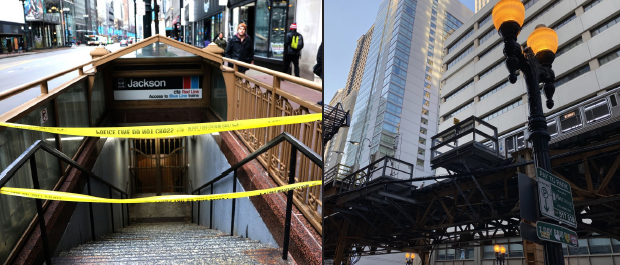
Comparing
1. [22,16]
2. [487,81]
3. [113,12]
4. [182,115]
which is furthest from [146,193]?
[113,12]

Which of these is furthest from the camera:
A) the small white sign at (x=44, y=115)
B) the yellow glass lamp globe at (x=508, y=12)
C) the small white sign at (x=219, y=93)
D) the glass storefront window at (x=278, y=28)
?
the glass storefront window at (x=278, y=28)

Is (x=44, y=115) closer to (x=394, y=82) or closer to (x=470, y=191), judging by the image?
(x=394, y=82)

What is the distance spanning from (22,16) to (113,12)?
394 ft

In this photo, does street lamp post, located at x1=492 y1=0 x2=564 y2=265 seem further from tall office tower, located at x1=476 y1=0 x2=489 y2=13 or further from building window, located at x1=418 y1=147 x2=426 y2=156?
building window, located at x1=418 y1=147 x2=426 y2=156

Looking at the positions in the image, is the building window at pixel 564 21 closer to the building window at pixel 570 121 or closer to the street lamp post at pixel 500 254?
the building window at pixel 570 121

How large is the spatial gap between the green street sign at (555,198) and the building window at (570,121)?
0.19 meters

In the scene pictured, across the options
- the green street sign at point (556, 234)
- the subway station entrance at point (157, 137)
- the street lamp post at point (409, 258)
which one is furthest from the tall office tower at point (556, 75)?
the subway station entrance at point (157, 137)

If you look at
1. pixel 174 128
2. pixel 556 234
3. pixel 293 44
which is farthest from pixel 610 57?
pixel 293 44

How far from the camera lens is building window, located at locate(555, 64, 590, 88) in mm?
1562

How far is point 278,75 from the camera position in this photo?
17.4 ft

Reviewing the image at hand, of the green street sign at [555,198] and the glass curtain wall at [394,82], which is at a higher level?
the glass curtain wall at [394,82]

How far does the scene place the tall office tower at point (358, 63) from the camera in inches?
60.3

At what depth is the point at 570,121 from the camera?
5.09 ft

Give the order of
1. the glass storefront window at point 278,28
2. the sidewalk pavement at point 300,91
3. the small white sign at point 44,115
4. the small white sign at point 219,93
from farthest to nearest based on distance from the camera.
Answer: the glass storefront window at point 278,28 < the small white sign at point 219,93 < the sidewalk pavement at point 300,91 < the small white sign at point 44,115
